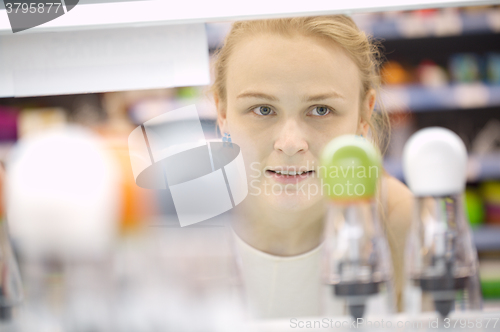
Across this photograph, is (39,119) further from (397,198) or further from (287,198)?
(397,198)

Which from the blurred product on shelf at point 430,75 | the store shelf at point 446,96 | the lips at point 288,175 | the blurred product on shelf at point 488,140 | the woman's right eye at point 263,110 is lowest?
the lips at point 288,175

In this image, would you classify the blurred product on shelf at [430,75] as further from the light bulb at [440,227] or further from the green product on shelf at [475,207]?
the light bulb at [440,227]

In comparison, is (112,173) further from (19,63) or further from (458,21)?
(458,21)

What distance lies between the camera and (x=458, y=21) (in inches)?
81.5

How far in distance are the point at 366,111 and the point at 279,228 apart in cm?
28

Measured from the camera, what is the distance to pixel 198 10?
0.55m

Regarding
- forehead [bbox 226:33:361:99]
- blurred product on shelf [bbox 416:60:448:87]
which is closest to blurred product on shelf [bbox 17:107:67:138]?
forehead [bbox 226:33:361:99]

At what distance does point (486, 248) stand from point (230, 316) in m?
2.13

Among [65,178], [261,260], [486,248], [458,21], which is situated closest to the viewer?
[65,178]

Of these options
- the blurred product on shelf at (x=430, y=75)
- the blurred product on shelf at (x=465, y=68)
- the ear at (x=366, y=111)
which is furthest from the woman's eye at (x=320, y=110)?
the blurred product on shelf at (x=465, y=68)

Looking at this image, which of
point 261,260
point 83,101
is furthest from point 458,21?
point 83,101

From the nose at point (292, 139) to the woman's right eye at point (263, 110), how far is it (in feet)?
0.12

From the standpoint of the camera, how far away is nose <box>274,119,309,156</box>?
70cm

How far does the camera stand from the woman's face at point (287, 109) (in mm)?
708
